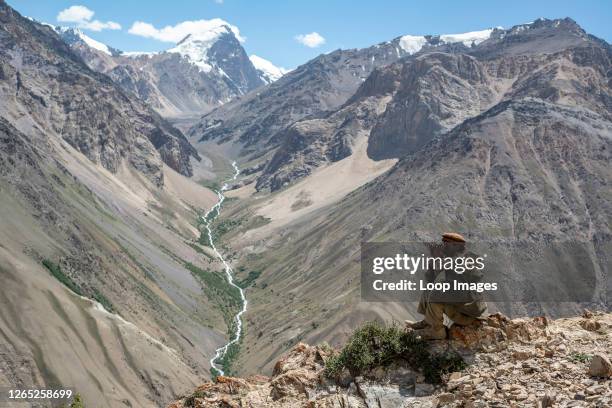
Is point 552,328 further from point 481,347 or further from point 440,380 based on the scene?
point 440,380

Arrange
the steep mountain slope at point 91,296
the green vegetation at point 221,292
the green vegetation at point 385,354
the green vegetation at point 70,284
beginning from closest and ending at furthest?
the green vegetation at point 385,354 < the steep mountain slope at point 91,296 < the green vegetation at point 70,284 < the green vegetation at point 221,292

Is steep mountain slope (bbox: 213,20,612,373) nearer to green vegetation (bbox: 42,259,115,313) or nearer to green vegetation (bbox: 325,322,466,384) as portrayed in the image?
green vegetation (bbox: 42,259,115,313)

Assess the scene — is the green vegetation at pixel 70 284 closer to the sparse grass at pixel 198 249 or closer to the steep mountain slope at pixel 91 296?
the steep mountain slope at pixel 91 296

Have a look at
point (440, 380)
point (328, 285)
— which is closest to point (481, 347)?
point (440, 380)

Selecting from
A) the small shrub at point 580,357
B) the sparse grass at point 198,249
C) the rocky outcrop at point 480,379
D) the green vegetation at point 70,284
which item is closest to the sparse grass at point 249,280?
the sparse grass at point 198,249

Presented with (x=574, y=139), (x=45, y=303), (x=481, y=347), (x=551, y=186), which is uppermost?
(x=574, y=139)

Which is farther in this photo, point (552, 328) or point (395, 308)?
point (395, 308)
